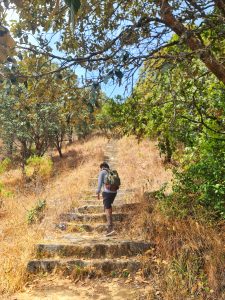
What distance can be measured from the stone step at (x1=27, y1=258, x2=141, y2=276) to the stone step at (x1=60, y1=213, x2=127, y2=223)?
210 centimetres

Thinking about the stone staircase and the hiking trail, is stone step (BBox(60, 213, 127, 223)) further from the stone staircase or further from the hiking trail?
the stone staircase

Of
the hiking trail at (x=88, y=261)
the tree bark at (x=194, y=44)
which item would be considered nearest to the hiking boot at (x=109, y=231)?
the hiking trail at (x=88, y=261)

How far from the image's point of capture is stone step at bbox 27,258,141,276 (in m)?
6.29

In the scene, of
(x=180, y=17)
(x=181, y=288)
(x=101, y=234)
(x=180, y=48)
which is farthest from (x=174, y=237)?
(x=180, y=17)

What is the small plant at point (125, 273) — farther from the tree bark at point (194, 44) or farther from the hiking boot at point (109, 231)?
the tree bark at point (194, 44)

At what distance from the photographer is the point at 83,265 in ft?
20.9

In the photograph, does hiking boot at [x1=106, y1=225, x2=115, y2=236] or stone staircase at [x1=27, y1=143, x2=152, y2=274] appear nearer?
stone staircase at [x1=27, y1=143, x2=152, y2=274]

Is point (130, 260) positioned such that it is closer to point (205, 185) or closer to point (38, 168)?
point (205, 185)

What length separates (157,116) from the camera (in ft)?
23.5

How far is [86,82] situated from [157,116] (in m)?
3.10

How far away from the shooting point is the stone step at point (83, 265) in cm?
629

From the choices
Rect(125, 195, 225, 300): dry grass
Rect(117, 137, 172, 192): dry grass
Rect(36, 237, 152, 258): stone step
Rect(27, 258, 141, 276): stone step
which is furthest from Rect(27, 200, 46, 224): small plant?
Rect(117, 137, 172, 192): dry grass

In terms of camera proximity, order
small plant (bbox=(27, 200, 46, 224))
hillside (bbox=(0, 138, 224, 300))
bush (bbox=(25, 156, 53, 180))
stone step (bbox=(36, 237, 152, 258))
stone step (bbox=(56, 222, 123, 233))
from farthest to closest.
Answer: bush (bbox=(25, 156, 53, 180))
small plant (bbox=(27, 200, 46, 224))
stone step (bbox=(56, 222, 123, 233))
stone step (bbox=(36, 237, 152, 258))
hillside (bbox=(0, 138, 224, 300))

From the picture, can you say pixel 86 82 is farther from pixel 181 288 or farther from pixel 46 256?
pixel 46 256
